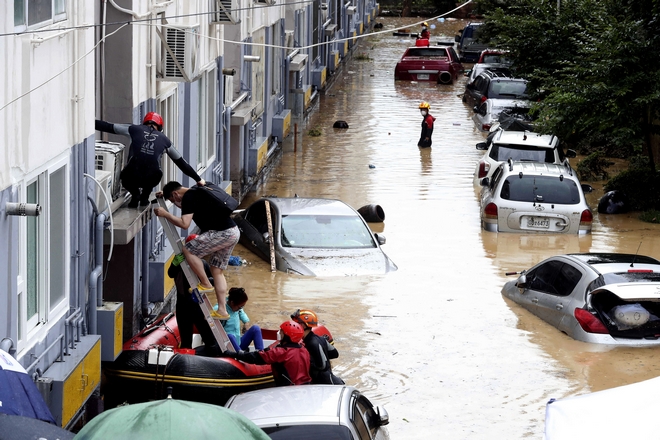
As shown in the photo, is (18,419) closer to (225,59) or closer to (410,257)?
(410,257)

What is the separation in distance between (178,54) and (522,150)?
11.6m

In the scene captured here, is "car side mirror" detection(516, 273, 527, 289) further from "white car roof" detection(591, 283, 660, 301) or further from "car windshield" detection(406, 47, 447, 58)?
"car windshield" detection(406, 47, 447, 58)

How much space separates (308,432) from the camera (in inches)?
326

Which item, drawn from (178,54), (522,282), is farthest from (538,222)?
(178,54)

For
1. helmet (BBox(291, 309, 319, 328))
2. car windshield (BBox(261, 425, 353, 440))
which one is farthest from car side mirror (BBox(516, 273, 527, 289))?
car windshield (BBox(261, 425, 353, 440))

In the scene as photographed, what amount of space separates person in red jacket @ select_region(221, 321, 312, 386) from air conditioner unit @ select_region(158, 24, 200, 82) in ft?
13.9

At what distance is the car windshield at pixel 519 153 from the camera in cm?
2345

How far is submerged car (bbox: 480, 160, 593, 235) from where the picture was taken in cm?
1983

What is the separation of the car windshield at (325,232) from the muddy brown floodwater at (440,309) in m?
0.68

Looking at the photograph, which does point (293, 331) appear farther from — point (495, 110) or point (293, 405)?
point (495, 110)

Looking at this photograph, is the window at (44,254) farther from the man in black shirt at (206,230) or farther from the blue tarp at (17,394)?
the man in black shirt at (206,230)

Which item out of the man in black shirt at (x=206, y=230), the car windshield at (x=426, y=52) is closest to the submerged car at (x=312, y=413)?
the man in black shirt at (x=206, y=230)

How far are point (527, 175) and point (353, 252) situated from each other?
14.3 feet

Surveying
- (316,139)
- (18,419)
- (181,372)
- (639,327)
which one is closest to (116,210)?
(181,372)
